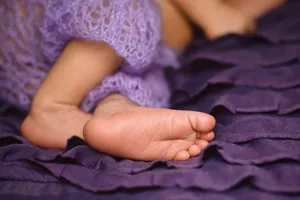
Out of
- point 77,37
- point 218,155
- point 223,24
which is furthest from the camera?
point 223,24

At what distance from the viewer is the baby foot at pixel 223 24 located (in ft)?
3.17

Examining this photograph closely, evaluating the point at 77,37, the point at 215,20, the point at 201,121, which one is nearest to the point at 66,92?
the point at 77,37

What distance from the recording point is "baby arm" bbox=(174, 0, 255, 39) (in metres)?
0.96

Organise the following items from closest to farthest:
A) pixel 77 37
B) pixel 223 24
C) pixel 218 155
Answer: pixel 218 155, pixel 77 37, pixel 223 24

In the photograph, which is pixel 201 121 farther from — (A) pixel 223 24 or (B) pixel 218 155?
(A) pixel 223 24

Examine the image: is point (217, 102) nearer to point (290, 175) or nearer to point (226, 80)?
point (226, 80)

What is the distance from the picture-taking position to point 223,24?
3.17 feet

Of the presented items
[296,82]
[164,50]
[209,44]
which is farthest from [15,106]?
[296,82]

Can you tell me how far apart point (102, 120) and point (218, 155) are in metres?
0.22

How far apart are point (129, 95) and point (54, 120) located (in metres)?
0.17

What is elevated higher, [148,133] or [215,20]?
[215,20]

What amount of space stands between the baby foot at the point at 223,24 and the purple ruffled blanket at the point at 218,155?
0.50ft

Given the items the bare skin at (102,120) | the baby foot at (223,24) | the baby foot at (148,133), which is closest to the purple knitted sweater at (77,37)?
the bare skin at (102,120)

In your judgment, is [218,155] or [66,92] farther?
[66,92]
